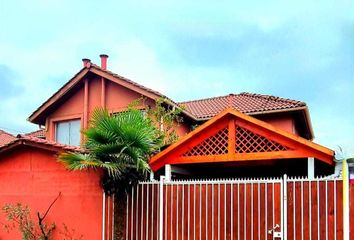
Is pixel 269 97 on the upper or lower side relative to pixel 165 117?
upper

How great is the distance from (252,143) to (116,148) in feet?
10.5

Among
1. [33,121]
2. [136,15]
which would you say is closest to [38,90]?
[33,121]

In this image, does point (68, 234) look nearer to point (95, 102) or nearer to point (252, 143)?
point (252, 143)

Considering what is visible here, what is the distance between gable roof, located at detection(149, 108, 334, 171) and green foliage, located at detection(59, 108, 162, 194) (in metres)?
0.50

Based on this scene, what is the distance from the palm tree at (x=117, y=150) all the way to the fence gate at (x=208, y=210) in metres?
0.51

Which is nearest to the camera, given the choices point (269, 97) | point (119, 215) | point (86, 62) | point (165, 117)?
point (119, 215)

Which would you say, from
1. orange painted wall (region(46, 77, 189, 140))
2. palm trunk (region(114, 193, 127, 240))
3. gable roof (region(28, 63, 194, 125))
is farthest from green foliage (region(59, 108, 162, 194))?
orange painted wall (region(46, 77, 189, 140))

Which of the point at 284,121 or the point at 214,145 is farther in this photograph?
the point at 284,121

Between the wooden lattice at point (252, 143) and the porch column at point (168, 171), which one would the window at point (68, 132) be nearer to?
the porch column at point (168, 171)

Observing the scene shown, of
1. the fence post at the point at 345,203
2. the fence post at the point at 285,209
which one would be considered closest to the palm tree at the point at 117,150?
the fence post at the point at 285,209

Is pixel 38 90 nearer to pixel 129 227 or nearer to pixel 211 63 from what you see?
pixel 211 63

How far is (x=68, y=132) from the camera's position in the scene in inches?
798

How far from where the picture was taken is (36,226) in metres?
13.5

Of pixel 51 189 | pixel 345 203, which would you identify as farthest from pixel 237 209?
pixel 51 189
